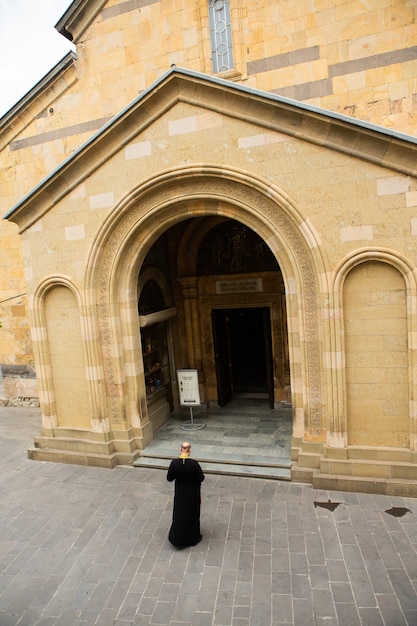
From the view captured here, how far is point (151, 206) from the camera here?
770cm

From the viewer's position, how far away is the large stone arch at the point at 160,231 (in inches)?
271

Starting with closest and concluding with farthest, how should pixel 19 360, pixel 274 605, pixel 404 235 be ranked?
pixel 274 605 → pixel 404 235 → pixel 19 360

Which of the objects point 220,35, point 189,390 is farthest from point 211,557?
point 220,35

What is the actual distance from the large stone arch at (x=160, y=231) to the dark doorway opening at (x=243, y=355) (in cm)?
304

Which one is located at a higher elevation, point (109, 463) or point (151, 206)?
point (151, 206)

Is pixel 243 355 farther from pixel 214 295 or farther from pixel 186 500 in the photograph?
pixel 186 500

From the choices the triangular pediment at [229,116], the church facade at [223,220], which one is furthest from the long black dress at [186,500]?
the triangular pediment at [229,116]

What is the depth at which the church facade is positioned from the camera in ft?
21.3

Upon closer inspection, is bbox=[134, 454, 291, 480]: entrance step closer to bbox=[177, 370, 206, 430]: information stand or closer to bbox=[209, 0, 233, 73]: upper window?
bbox=[177, 370, 206, 430]: information stand

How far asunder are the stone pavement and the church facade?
2.76 ft

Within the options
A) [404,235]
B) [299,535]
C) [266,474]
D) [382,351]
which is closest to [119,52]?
[404,235]

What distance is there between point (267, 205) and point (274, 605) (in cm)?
546

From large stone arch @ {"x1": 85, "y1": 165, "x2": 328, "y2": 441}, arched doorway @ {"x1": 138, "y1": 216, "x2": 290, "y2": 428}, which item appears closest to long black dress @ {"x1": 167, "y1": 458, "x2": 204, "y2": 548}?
large stone arch @ {"x1": 85, "y1": 165, "x2": 328, "y2": 441}

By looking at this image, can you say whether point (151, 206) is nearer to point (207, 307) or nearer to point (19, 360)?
point (207, 307)
